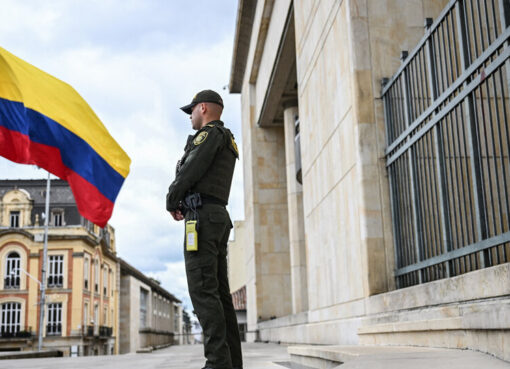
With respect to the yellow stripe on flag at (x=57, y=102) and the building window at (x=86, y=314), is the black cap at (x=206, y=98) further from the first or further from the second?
the building window at (x=86, y=314)

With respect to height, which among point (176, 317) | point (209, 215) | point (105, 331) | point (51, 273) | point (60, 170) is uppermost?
point (51, 273)

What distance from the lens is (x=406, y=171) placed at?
6.56 metres

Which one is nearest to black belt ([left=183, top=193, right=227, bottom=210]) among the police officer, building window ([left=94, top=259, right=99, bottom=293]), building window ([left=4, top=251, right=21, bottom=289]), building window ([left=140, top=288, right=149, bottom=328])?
the police officer

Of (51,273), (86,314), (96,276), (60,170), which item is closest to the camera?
(60,170)

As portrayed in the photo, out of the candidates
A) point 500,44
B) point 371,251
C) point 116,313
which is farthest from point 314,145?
point 116,313

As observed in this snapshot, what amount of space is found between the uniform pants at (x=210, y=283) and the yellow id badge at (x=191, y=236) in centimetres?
5

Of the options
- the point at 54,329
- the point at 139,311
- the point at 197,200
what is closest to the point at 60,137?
the point at 197,200

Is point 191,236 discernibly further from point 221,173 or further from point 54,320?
point 54,320

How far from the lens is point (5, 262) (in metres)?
52.2

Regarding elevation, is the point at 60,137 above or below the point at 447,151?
above

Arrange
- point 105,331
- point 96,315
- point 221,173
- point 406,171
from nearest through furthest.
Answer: point 221,173 → point 406,171 → point 96,315 → point 105,331

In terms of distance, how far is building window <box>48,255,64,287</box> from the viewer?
5212 centimetres

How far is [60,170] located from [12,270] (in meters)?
48.0

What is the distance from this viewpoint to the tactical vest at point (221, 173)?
3836mm
